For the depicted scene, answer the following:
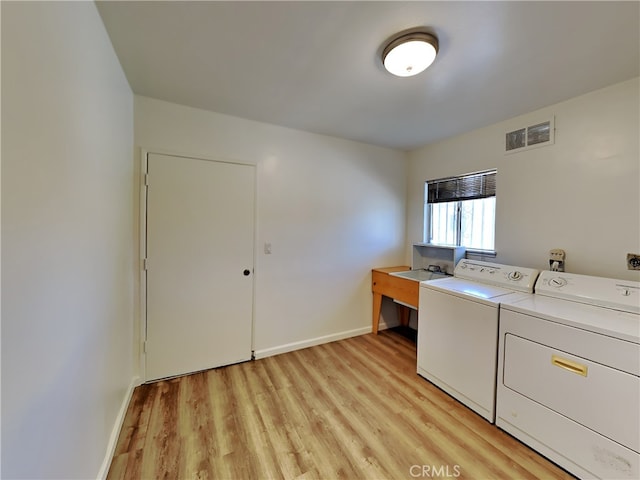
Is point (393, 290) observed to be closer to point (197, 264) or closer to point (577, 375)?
point (577, 375)

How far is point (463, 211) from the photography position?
9.71 feet

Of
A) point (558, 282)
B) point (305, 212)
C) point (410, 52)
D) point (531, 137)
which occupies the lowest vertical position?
point (558, 282)

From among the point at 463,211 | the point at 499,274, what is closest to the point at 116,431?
the point at 499,274

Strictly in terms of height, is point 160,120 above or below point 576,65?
below

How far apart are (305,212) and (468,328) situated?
6.12 ft

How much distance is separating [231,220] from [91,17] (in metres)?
1.55

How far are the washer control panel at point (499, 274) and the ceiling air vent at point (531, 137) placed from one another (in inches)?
43.4

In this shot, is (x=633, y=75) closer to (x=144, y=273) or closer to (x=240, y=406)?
(x=240, y=406)

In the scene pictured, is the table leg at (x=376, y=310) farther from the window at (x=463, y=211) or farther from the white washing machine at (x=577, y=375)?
the white washing machine at (x=577, y=375)

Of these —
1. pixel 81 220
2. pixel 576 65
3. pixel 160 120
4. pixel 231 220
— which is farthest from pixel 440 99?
pixel 81 220

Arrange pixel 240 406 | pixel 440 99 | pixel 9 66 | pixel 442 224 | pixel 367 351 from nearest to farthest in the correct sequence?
pixel 9 66 → pixel 240 406 → pixel 440 99 → pixel 367 351 → pixel 442 224

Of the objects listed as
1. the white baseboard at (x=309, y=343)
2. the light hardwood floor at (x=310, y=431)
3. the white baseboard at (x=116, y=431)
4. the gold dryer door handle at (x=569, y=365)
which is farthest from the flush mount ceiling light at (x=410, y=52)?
the white baseboard at (x=116, y=431)

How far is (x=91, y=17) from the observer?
1219 millimetres

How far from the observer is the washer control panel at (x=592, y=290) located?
157cm
